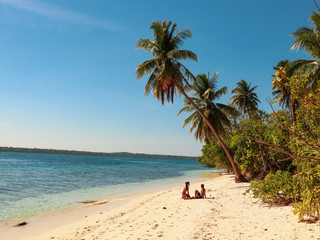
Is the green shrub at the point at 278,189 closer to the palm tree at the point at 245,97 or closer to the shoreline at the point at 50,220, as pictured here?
the shoreline at the point at 50,220

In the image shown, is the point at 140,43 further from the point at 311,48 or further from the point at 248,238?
the point at 248,238

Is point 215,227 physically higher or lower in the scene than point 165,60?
lower

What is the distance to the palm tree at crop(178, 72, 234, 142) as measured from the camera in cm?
1933

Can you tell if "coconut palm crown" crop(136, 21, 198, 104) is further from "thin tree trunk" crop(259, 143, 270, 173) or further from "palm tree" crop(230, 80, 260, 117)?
"palm tree" crop(230, 80, 260, 117)

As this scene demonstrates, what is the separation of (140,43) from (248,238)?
15115 mm

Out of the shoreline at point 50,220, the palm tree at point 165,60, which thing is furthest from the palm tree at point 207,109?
the shoreline at point 50,220

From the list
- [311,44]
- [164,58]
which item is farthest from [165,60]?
[311,44]

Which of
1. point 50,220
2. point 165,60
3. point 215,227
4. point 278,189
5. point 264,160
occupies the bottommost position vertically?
point 50,220

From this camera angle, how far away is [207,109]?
19.6 meters

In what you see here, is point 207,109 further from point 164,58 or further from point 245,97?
point 245,97

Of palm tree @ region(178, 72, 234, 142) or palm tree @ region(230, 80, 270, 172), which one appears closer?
palm tree @ region(178, 72, 234, 142)

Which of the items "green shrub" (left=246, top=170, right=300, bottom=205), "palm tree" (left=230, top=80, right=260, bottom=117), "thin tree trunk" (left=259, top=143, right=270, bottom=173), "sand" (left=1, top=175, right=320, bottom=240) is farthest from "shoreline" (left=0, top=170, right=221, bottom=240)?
"palm tree" (left=230, top=80, right=260, bottom=117)

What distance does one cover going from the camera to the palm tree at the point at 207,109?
63.4 feet

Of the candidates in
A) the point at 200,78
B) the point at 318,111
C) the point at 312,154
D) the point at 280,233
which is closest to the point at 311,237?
the point at 280,233
